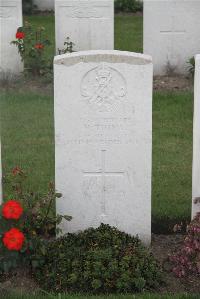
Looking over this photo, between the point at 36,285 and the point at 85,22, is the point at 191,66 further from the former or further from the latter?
the point at 36,285

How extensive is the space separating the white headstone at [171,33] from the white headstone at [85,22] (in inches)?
20.7

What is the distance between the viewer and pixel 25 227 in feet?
17.6

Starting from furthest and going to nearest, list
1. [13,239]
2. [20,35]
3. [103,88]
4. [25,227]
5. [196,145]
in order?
[20,35] → [196,145] → [103,88] → [25,227] → [13,239]

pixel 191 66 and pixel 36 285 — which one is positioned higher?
pixel 191 66

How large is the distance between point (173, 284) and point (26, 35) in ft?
19.4

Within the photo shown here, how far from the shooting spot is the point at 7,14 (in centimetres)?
1039

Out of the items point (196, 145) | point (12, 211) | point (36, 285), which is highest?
point (196, 145)

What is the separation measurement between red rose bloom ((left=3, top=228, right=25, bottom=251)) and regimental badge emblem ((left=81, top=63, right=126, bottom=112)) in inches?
42.5

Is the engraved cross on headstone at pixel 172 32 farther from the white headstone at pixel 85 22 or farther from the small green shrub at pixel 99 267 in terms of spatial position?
the small green shrub at pixel 99 267

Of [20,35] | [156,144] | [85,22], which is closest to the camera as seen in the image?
[156,144]

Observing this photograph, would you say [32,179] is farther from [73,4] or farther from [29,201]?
[73,4]

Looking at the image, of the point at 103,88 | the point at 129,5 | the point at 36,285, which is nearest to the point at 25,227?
the point at 36,285

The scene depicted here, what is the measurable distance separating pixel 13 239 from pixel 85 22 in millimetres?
6149

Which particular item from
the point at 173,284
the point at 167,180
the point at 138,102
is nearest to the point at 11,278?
the point at 173,284
